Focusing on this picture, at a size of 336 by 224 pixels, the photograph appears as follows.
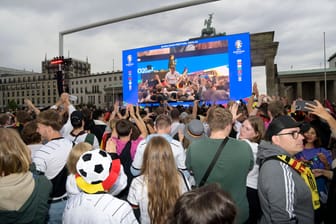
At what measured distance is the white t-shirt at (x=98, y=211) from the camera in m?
2.09

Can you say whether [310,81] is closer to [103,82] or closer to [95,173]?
[95,173]

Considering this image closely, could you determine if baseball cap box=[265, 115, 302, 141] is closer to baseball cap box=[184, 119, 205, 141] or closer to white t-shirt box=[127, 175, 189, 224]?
white t-shirt box=[127, 175, 189, 224]

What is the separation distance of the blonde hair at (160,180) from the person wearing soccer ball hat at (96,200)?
0.45m

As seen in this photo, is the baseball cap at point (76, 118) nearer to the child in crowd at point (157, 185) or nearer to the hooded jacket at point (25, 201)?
the hooded jacket at point (25, 201)

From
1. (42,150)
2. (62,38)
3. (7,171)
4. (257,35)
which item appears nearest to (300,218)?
(7,171)

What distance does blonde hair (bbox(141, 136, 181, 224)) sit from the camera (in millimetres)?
2586

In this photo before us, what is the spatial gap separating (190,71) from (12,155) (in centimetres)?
2027

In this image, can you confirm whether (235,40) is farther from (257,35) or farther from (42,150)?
(42,150)

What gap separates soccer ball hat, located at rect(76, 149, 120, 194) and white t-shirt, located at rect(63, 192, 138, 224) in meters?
0.06

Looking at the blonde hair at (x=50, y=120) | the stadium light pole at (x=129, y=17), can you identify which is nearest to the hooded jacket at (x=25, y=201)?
the blonde hair at (x=50, y=120)

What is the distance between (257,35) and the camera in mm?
29562

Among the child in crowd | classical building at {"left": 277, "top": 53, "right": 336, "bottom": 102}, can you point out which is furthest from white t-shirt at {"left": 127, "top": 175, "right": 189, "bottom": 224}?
classical building at {"left": 277, "top": 53, "right": 336, "bottom": 102}

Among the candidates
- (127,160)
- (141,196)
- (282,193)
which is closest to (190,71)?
(127,160)

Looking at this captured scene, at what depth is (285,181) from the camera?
8.28 feet
